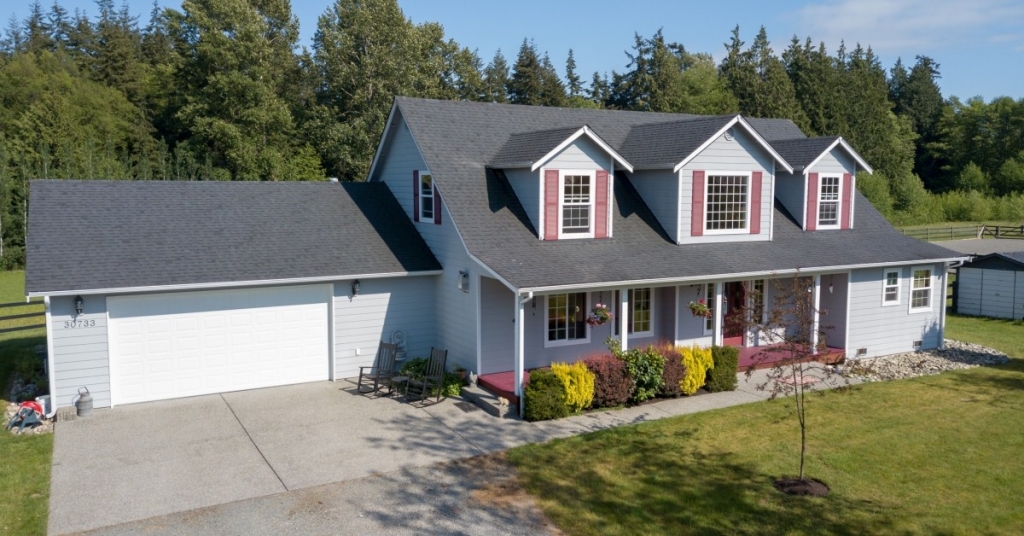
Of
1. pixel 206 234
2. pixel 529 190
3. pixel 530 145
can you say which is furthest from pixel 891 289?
pixel 206 234

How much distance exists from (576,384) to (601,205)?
14.8 feet

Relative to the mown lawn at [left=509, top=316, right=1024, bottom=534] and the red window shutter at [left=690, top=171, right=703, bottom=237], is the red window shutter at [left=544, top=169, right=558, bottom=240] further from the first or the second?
the mown lawn at [left=509, top=316, right=1024, bottom=534]

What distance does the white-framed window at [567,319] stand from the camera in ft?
51.5

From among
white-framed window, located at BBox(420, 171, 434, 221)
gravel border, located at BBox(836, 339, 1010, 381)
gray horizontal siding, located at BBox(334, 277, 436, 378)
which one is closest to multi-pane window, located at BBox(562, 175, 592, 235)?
white-framed window, located at BBox(420, 171, 434, 221)

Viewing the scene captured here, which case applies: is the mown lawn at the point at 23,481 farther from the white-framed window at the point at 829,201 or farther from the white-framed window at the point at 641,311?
the white-framed window at the point at 829,201

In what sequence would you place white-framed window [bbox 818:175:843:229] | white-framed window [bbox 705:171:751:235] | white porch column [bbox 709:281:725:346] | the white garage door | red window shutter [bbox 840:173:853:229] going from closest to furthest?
the white garage door, white porch column [bbox 709:281:725:346], white-framed window [bbox 705:171:751:235], white-framed window [bbox 818:175:843:229], red window shutter [bbox 840:173:853:229]

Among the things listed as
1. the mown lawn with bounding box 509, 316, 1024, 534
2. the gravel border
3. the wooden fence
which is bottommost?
the mown lawn with bounding box 509, 316, 1024, 534

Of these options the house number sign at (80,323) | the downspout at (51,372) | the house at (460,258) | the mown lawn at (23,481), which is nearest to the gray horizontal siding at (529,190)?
the house at (460,258)

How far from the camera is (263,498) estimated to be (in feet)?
32.2

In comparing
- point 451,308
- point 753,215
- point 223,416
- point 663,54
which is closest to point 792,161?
point 753,215

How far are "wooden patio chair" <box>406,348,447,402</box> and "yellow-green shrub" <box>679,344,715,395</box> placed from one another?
185 inches

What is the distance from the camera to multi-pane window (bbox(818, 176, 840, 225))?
63.6 feet

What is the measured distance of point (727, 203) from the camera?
57.1 ft

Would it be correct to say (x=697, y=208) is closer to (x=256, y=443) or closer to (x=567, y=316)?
(x=567, y=316)
